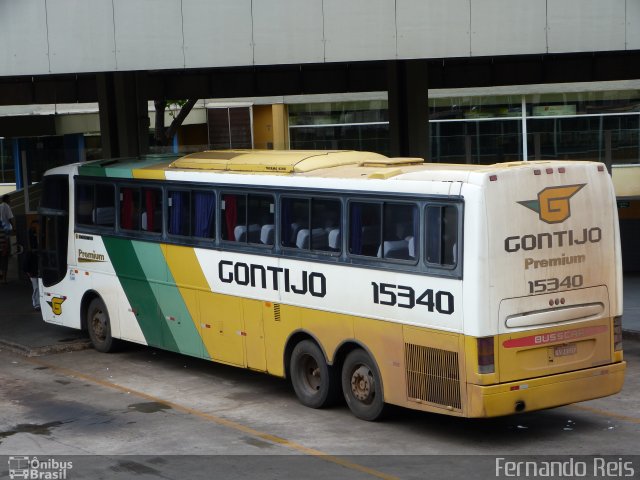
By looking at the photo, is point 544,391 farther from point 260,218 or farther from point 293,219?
point 260,218

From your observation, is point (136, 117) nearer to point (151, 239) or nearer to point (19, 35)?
point (19, 35)

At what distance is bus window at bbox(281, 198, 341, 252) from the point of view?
13953 mm

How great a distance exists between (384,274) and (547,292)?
191cm

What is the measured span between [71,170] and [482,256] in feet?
31.5

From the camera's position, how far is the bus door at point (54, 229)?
19.4 metres

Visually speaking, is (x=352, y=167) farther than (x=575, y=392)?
Yes

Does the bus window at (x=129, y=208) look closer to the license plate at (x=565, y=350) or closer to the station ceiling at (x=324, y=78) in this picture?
the license plate at (x=565, y=350)

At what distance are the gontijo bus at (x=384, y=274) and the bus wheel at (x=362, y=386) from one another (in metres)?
0.02

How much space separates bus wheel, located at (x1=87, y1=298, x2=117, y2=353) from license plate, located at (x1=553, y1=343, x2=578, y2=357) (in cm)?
867

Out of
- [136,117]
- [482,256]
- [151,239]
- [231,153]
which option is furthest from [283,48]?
[482,256]

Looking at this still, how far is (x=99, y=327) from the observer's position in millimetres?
19016

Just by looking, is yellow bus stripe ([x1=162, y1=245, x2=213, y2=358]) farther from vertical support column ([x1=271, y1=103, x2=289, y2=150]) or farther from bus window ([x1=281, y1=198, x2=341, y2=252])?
vertical support column ([x1=271, y1=103, x2=289, y2=150])

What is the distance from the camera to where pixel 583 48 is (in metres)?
18.9

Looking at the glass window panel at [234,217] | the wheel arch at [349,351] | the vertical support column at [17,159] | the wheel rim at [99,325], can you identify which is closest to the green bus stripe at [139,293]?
the wheel rim at [99,325]
